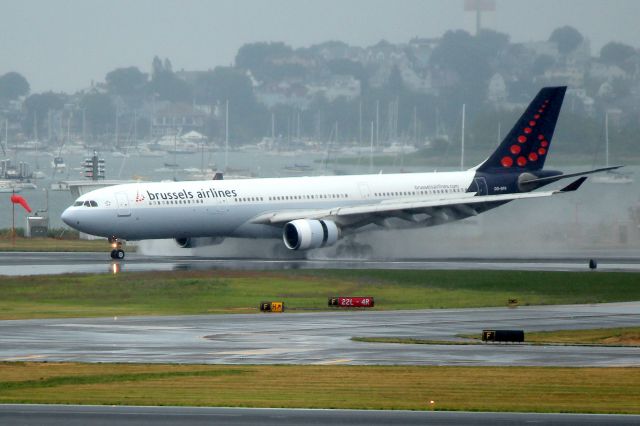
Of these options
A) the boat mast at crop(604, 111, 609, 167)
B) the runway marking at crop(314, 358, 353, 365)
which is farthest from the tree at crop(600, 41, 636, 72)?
the runway marking at crop(314, 358, 353, 365)

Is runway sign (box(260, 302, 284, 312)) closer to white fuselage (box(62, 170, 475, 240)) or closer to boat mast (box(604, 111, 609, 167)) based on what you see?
white fuselage (box(62, 170, 475, 240))

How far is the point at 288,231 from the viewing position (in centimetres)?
7812

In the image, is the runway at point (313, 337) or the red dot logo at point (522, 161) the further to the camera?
the red dot logo at point (522, 161)

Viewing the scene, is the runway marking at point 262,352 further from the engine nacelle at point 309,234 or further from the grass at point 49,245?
the grass at point 49,245

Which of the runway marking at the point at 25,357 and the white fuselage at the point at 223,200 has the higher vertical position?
Result: the white fuselage at the point at 223,200

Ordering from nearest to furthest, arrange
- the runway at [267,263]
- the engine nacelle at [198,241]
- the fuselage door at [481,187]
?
the runway at [267,263], the engine nacelle at [198,241], the fuselage door at [481,187]

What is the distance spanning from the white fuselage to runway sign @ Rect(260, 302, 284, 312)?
22524 mm

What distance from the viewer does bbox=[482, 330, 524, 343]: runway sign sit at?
140ft

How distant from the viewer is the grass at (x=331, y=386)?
1220 inches

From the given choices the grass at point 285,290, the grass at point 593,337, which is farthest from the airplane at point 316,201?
the grass at point 593,337

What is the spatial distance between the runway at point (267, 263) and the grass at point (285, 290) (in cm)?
394

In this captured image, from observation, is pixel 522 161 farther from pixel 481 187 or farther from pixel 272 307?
pixel 272 307

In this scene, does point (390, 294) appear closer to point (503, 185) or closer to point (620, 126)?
point (503, 185)

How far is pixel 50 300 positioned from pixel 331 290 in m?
11.9
